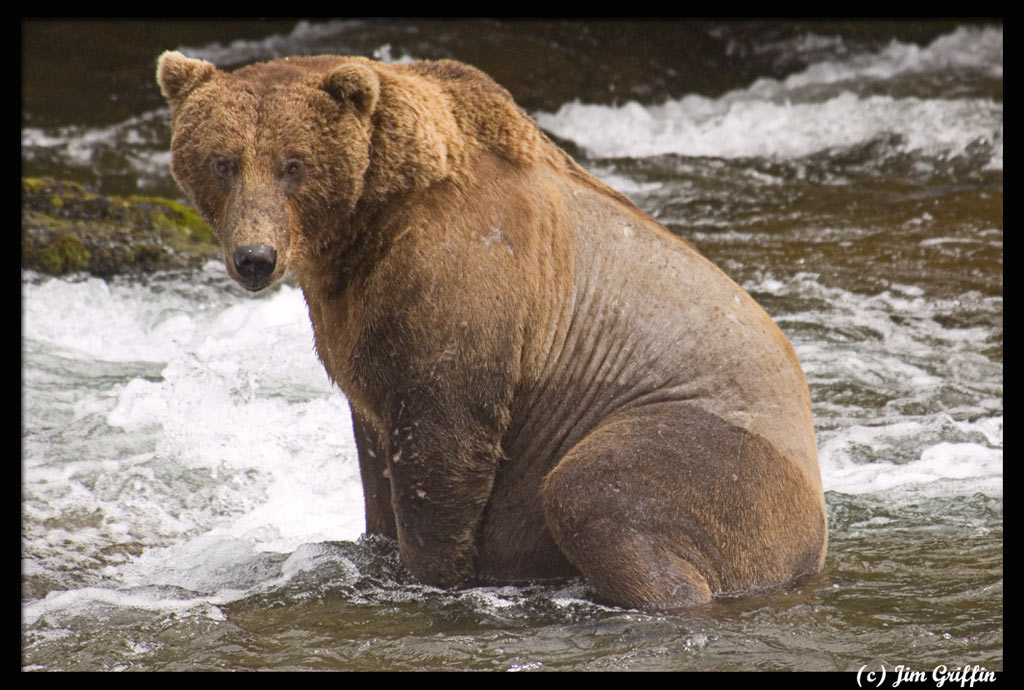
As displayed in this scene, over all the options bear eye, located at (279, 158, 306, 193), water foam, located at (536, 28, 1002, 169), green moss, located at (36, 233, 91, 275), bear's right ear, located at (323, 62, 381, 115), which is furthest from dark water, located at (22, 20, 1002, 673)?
bear's right ear, located at (323, 62, 381, 115)

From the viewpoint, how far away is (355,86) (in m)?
4.62

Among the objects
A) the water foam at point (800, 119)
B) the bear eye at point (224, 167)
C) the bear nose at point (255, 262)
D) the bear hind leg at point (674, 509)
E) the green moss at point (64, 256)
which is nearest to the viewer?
the bear nose at point (255, 262)

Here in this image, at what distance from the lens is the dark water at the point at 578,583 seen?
475cm

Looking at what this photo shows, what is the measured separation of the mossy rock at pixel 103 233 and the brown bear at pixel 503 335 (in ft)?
18.5

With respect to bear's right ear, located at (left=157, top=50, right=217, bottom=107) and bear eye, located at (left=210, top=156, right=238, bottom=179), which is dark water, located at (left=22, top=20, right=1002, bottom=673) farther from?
bear's right ear, located at (left=157, top=50, right=217, bottom=107)

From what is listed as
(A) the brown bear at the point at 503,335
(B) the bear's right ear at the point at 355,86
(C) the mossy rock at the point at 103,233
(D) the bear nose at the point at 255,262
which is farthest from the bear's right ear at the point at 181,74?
(C) the mossy rock at the point at 103,233

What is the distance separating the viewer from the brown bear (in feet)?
15.3

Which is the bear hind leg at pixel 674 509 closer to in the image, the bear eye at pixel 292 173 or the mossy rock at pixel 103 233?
the bear eye at pixel 292 173

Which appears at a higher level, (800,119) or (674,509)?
(800,119)

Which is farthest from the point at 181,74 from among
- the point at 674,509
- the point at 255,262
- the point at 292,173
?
the point at 674,509

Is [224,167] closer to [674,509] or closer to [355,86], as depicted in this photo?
[355,86]

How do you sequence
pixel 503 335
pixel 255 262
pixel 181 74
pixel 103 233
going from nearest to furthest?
pixel 255 262 < pixel 181 74 < pixel 503 335 < pixel 103 233

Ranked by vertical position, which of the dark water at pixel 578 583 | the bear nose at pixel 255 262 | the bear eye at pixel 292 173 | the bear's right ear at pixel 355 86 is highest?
the bear's right ear at pixel 355 86

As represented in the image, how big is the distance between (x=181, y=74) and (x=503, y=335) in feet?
5.23
